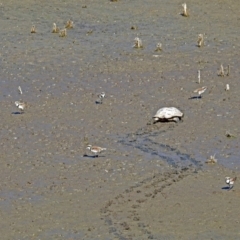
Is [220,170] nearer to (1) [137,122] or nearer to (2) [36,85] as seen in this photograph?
(1) [137,122]

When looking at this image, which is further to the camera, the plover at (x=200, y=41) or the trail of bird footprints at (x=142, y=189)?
the plover at (x=200, y=41)

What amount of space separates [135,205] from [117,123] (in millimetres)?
4616

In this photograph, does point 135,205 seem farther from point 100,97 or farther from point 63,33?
point 63,33

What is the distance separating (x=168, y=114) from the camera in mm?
20438

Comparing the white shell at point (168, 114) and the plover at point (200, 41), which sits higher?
the plover at point (200, 41)

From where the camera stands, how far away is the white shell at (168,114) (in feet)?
67.1

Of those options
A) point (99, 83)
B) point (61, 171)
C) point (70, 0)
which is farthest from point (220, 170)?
point (70, 0)

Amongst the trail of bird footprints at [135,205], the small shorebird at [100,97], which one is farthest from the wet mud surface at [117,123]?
the small shorebird at [100,97]

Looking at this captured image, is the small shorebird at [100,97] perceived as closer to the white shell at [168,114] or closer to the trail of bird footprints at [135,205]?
the white shell at [168,114]

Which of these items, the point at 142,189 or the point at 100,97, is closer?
the point at 142,189

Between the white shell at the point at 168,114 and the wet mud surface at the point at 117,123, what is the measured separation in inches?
6.3

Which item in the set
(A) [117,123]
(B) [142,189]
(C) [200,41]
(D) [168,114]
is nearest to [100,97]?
(A) [117,123]

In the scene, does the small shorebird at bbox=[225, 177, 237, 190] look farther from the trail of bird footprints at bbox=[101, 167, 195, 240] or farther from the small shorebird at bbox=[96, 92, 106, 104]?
the small shorebird at bbox=[96, 92, 106, 104]

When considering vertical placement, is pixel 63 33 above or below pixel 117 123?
above
